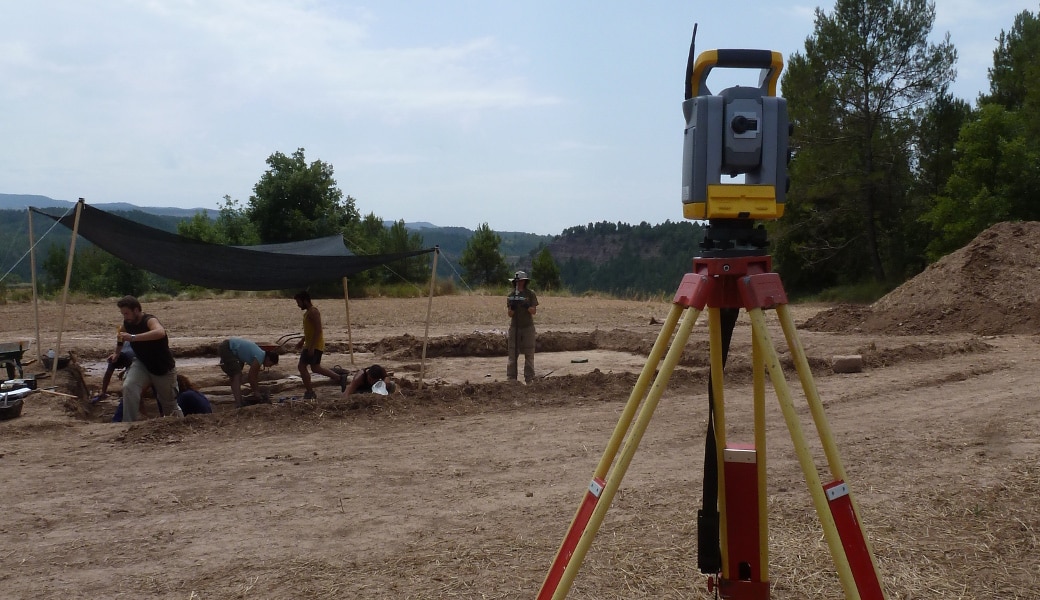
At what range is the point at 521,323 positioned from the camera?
998cm

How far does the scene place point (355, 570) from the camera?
13.1 ft

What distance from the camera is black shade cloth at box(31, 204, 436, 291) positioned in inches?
364

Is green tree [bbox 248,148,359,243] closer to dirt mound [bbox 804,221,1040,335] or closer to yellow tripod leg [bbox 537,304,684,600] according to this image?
dirt mound [bbox 804,221,1040,335]

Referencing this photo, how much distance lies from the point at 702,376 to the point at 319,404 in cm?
429

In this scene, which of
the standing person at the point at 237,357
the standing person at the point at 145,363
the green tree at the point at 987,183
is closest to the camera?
the standing person at the point at 145,363

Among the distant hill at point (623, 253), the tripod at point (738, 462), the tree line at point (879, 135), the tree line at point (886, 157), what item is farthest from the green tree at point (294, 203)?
the distant hill at point (623, 253)

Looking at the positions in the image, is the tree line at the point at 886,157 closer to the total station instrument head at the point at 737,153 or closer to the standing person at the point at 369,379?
the standing person at the point at 369,379

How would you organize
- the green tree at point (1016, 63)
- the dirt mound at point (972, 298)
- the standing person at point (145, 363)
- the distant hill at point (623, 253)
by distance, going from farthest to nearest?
1. the distant hill at point (623, 253)
2. the green tree at point (1016, 63)
3. the dirt mound at point (972, 298)
4. the standing person at point (145, 363)

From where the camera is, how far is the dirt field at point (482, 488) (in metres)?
3.84

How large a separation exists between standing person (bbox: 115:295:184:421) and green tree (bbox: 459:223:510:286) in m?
39.6

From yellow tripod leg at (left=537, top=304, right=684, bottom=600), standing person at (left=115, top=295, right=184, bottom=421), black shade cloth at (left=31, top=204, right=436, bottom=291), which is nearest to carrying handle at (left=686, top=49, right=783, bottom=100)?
yellow tripod leg at (left=537, top=304, right=684, bottom=600)

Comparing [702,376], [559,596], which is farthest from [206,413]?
[559,596]

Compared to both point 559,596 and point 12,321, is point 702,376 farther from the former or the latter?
point 12,321

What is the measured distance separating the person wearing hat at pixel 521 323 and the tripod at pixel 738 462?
692 cm
